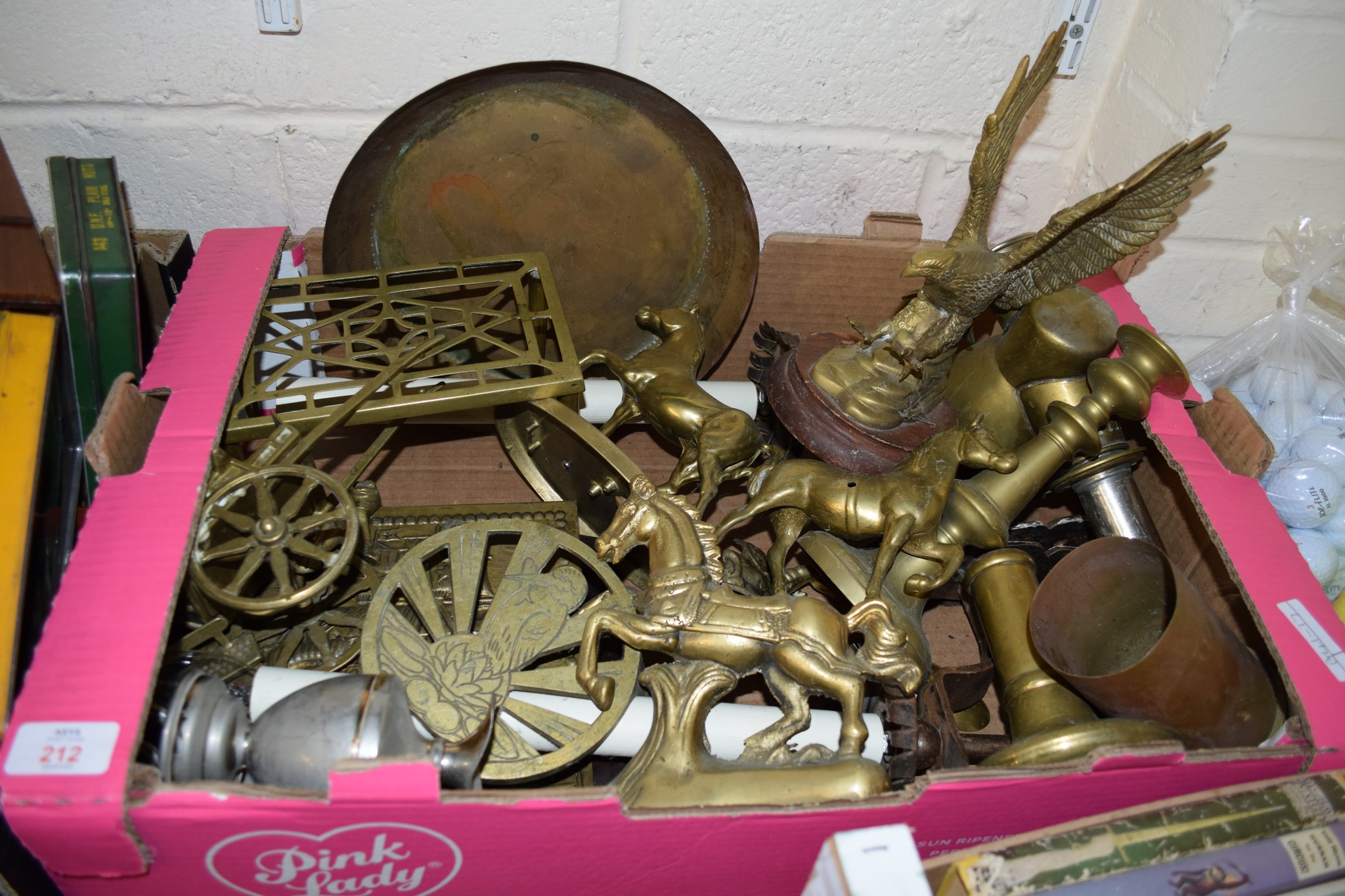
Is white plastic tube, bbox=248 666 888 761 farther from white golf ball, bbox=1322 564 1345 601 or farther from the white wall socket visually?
the white wall socket

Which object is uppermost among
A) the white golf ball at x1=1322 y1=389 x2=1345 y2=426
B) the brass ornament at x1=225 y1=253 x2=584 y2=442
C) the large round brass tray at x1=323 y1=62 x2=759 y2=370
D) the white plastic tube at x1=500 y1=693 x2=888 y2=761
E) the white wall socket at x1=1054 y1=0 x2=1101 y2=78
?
the white wall socket at x1=1054 y1=0 x2=1101 y2=78

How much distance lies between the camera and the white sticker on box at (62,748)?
608 mm

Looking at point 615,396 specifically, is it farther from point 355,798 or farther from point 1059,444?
point 355,798

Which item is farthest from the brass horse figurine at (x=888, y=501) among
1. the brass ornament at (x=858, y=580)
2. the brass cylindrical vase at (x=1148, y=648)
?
the brass cylindrical vase at (x=1148, y=648)

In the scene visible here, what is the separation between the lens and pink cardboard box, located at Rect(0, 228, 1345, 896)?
2.03 ft

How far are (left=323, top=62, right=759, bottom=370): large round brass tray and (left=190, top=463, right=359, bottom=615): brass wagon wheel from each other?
16.6 inches

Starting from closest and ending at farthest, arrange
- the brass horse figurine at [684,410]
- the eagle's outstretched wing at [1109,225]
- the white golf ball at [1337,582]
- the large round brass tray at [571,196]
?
the eagle's outstretched wing at [1109,225] < the brass horse figurine at [684,410] < the large round brass tray at [571,196] < the white golf ball at [1337,582]

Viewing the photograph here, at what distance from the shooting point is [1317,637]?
839 millimetres

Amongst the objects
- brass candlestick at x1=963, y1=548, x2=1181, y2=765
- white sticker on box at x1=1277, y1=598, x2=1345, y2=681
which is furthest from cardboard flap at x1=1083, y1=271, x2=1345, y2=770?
brass candlestick at x1=963, y1=548, x2=1181, y2=765

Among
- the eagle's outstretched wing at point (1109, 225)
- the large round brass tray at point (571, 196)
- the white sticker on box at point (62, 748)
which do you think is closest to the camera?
the white sticker on box at point (62, 748)

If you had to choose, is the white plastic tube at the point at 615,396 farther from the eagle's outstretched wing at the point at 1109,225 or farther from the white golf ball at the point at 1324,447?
the white golf ball at the point at 1324,447

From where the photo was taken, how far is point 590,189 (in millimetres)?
1168

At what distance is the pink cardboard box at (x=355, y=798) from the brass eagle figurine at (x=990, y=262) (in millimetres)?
324

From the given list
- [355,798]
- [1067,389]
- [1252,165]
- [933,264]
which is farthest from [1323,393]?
[355,798]
